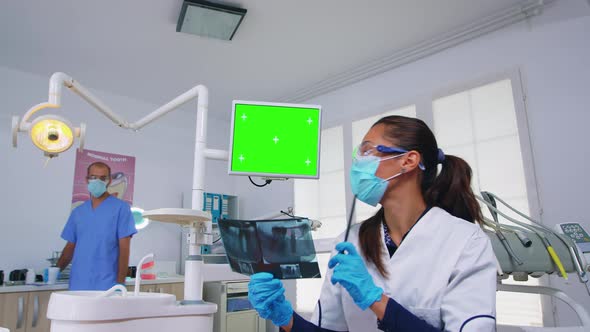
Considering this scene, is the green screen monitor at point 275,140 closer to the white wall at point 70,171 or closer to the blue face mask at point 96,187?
the blue face mask at point 96,187

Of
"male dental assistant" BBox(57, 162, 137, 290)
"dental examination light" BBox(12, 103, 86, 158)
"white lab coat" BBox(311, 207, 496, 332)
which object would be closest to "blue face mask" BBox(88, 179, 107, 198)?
"male dental assistant" BBox(57, 162, 137, 290)

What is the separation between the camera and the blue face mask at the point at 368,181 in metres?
1.28

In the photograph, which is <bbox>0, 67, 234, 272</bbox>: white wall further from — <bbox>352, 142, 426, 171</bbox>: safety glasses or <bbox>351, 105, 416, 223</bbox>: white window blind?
<bbox>352, 142, 426, 171</bbox>: safety glasses

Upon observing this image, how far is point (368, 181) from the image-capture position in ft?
4.23

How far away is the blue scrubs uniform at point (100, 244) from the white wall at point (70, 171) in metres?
1.29

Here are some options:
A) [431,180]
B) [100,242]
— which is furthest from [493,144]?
[100,242]

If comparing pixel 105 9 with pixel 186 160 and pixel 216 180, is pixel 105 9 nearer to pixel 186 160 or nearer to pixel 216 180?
pixel 186 160

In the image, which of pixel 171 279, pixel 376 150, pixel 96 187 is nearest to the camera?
pixel 376 150

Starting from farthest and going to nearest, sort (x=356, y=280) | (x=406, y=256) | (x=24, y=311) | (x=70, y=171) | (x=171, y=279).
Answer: (x=70, y=171) → (x=171, y=279) → (x=24, y=311) → (x=406, y=256) → (x=356, y=280)

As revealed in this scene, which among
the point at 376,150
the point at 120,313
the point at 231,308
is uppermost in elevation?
the point at 376,150

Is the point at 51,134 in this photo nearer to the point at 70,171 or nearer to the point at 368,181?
the point at 368,181

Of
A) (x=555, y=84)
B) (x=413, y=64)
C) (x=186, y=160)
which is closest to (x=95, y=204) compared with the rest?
(x=186, y=160)

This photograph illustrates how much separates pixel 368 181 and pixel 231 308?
9.95 feet

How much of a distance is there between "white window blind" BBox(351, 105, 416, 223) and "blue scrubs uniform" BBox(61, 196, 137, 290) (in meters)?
2.02
